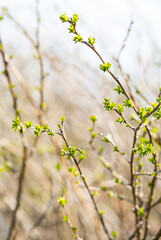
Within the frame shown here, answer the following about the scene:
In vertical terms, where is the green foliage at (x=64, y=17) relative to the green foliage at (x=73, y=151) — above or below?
above

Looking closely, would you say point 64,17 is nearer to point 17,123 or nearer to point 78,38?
point 78,38

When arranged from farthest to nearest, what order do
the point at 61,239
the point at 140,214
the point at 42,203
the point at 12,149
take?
the point at 61,239
the point at 42,203
the point at 12,149
the point at 140,214

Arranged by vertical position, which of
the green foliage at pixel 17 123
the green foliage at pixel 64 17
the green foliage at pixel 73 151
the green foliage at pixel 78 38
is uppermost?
the green foliage at pixel 64 17

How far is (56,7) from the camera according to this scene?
2.76 m

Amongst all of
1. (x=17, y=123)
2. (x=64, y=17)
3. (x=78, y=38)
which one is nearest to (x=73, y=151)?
(x=17, y=123)

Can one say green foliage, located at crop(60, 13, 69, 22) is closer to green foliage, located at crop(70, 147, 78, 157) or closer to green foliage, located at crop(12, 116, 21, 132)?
green foliage, located at crop(12, 116, 21, 132)

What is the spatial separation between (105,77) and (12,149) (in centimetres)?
215

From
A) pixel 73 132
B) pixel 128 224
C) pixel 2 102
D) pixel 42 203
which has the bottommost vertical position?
pixel 128 224

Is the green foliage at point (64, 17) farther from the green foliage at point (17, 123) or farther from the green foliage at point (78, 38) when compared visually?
the green foliage at point (17, 123)

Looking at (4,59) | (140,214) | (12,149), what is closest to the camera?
(140,214)

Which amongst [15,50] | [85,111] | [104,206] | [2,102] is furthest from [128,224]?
[15,50]

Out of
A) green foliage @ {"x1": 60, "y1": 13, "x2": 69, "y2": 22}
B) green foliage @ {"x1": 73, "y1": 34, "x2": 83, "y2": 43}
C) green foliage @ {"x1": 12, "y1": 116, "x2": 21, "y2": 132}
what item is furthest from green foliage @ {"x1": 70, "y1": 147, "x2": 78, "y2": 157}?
green foliage @ {"x1": 60, "y1": 13, "x2": 69, "y2": 22}

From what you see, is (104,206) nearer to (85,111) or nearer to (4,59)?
(85,111)

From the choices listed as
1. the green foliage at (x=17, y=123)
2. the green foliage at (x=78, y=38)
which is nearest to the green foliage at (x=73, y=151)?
the green foliage at (x=17, y=123)
